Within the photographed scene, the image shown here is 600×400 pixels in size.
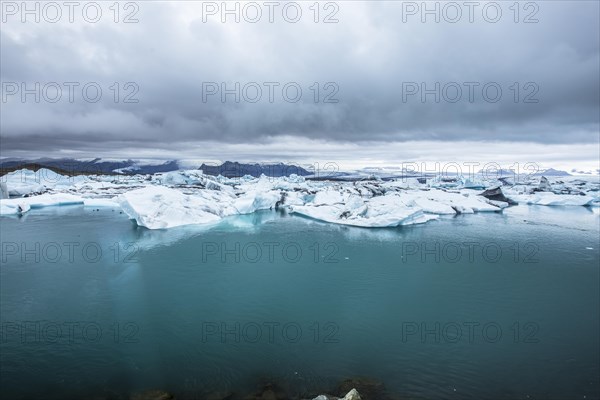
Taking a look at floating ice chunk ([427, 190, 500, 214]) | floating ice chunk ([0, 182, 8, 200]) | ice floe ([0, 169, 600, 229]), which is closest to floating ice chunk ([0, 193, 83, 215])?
ice floe ([0, 169, 600, 229])

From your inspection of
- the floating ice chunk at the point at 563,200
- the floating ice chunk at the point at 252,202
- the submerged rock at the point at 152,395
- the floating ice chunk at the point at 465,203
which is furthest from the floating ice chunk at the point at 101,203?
the floating ice chunk at the point at 563,200

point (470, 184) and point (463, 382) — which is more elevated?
point (470, 184)

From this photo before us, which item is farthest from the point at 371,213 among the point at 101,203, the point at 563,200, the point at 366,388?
the point at 101,203

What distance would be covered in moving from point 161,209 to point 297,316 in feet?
38.7

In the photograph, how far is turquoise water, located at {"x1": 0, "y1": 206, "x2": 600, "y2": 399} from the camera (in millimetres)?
4883

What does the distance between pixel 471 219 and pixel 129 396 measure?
20.0m

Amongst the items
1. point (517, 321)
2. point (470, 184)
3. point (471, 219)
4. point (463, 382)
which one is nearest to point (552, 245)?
point (471, 219)

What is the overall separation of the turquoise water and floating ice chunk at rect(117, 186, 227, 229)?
2.21m

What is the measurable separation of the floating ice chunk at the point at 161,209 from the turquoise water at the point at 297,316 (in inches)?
87.2

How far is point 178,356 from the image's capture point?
5395mm

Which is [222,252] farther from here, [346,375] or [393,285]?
[346,375]

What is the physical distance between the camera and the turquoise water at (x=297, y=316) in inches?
192

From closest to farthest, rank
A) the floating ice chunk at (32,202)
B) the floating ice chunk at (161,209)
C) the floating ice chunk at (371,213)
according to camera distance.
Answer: the floating ice chunk at (161,209)
the floating ice chunk at (371,213)
the floating ice chunk at (32,202)

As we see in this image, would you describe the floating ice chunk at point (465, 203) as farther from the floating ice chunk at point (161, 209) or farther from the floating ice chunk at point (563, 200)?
the floating ice chunk at point (161, 209)
